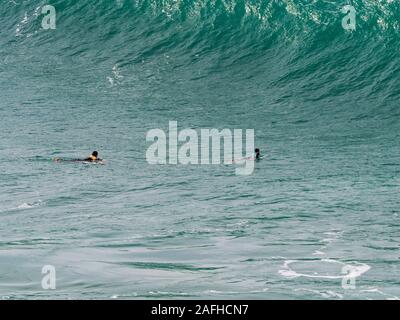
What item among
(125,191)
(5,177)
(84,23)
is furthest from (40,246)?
(84,23)

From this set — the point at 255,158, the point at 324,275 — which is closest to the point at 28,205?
the point at 255,158

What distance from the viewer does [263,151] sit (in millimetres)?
49938

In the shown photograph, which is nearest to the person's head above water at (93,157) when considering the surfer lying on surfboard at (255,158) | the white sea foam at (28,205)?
the surfer lying on surfboard at (255,158)

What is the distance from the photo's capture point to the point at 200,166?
156ft

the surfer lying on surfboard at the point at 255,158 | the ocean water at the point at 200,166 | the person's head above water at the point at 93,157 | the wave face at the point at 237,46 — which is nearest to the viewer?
the ocean water at the point at 200,166

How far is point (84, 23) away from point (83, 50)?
196 inches

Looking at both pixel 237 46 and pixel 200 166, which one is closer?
pixel 200 166

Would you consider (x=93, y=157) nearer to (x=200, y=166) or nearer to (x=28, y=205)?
(x=200, y=166)

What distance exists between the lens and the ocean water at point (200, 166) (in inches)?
1118

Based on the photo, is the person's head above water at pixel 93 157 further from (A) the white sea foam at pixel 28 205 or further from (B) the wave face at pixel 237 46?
(B) the wave face at pixel 237 46

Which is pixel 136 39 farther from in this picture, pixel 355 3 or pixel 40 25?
pixel 355 3

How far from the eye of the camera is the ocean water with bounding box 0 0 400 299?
28391 millimetres

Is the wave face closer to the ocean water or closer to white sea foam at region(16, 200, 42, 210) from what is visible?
the ocean water

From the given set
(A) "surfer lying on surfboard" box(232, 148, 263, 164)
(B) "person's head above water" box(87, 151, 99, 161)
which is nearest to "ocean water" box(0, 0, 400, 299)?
(A) "surfer lying on surfboard" box(232, 148, 263, 164)
